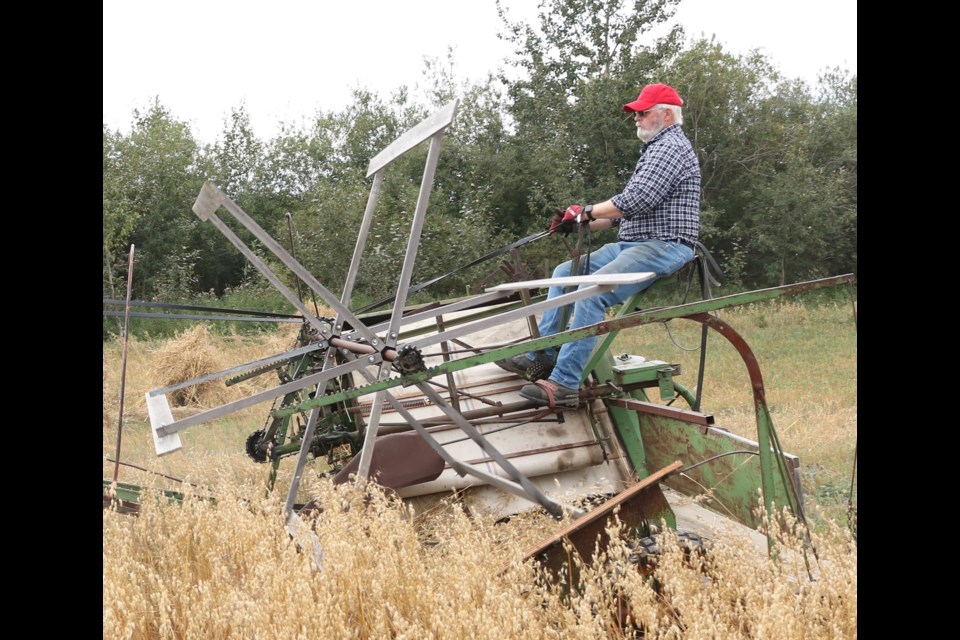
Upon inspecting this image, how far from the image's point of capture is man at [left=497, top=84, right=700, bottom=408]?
15.2 ft

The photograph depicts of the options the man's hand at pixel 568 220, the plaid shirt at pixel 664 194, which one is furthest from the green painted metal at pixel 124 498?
the plaid shirt at pixel 664 194

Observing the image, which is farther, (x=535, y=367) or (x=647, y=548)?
(x=535, y=367)

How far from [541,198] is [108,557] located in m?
15.6

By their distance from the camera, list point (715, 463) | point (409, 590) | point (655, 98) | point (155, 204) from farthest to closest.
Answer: point (155, 204), point (655, 98), point (715, 463), point (409, 590)

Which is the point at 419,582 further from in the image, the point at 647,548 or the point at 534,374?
the point at 534,374

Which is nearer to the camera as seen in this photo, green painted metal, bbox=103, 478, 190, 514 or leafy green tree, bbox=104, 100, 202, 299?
green painted metal, bbox=103, 478, 190, 514

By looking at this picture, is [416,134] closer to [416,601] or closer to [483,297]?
[483,297]

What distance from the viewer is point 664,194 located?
184 inches

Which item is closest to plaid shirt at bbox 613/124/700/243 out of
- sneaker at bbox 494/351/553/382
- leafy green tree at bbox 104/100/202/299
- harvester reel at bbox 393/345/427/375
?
sneaker at bbox 494/351/553/382

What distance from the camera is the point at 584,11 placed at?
2023cm

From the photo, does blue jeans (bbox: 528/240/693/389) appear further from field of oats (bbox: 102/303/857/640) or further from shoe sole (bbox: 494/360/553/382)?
field of oats (bbox: 102/303/857/640)

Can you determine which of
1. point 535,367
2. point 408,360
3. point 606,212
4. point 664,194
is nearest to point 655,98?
point 664,194

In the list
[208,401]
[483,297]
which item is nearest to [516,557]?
[483,297]

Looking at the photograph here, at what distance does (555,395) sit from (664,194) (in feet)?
4.17
